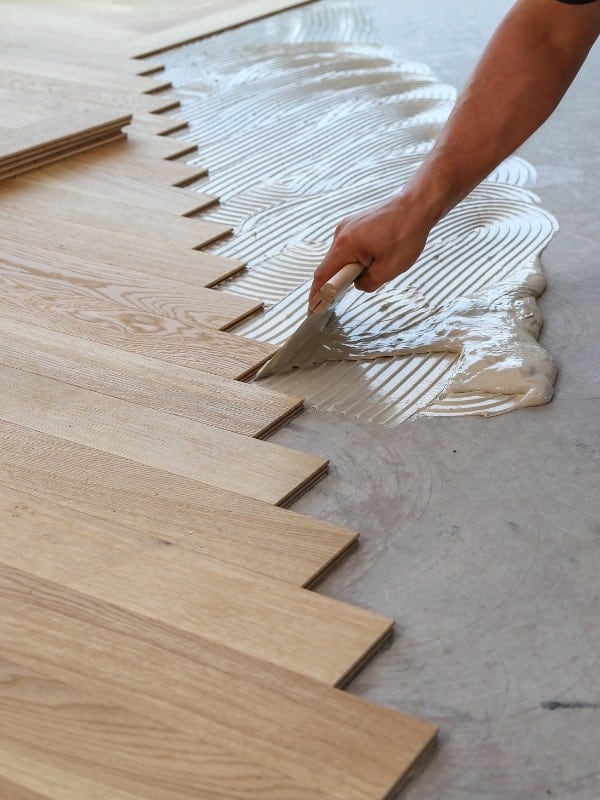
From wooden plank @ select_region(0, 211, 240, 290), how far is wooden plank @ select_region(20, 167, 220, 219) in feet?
0.66

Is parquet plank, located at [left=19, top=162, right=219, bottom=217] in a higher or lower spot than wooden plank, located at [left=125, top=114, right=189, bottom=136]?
lower

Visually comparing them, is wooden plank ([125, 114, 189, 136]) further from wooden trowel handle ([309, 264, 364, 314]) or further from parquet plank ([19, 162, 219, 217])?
wooden trowel handle ([309, 264, 364, 314])

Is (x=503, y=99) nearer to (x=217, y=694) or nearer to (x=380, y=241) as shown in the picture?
(x=380, y=241)

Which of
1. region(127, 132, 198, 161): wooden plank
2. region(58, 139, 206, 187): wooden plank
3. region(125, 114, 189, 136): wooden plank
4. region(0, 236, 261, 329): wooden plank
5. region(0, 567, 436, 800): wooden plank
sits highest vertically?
region(125, 114, 189, 136): wooden plank

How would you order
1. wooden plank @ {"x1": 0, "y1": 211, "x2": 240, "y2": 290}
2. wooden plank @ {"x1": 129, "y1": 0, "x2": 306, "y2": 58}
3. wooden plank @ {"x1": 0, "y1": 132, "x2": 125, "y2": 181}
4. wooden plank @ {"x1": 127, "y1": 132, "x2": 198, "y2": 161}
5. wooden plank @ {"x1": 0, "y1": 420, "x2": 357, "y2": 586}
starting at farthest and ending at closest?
wooden plank @ {"x1": 129, "y1": 0, "x2": 306, "y2": 58} → wooden plank @ {"x1": 127, "y1": 132, "x2": 198, "y2": 161} → wooden plank @ {"x1": 0, "y1": 132, "x2": 125, "y2": 181} → wooden plank @ {"x1": 0, "y1": 211, "x2": 240, "y2": 290} → wooden plank @ {"x1": 0, "y1": 420, "x2": 357, "y2": 586}

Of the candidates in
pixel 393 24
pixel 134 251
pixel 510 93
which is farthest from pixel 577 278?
pixel 393 24

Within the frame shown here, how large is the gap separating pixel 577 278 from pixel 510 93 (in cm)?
58

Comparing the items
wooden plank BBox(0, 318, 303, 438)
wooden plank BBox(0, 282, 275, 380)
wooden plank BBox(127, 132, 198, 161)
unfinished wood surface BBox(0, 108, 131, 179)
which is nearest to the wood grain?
unfinished wood surface BBox(0, 108, 131, 179)

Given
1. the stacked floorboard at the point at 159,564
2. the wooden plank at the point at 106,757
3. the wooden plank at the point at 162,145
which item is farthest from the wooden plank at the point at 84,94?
the wooden plank at the point at 106,757

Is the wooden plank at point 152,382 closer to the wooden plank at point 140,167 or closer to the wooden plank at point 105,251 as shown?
the wooden plank at point 105,251

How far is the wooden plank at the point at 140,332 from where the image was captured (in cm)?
203

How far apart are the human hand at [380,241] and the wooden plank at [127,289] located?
0.32m

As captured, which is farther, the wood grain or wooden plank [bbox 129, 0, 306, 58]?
wooden plank [bbox 129, 0, 306, 58]

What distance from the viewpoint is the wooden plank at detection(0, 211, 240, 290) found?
2402 mm
